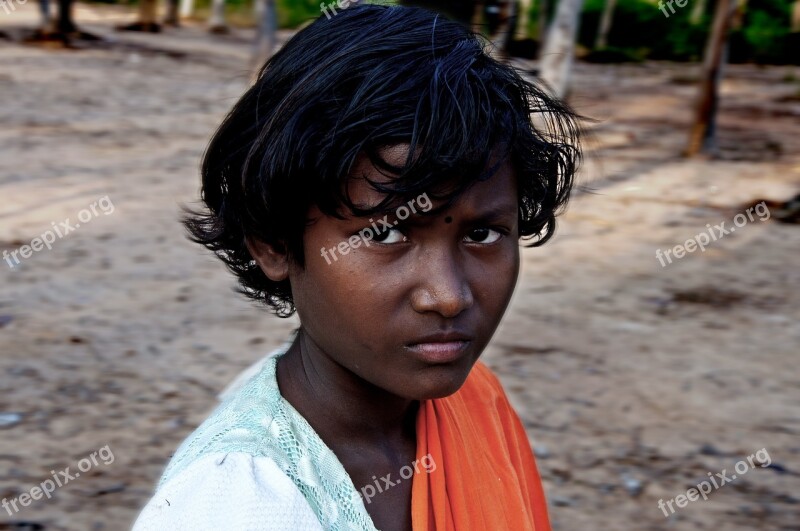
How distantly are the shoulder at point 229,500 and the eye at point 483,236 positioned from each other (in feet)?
1.46

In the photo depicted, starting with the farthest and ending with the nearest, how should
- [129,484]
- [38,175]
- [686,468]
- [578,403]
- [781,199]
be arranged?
[781,199]
[38,175]
[578,403]
[686,468]
[129,484]

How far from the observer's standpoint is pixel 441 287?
132 centimetres

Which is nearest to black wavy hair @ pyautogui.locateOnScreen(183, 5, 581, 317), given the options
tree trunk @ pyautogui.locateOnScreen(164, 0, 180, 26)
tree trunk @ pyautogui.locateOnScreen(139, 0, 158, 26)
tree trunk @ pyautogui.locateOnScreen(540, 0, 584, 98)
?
tree trunk @ pyautogui.locateOnScreen(540, 0, 584, 98)

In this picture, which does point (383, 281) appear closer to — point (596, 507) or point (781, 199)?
point (596, 507)

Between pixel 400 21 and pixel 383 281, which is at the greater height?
pixel 400 21

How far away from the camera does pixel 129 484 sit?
9.90 ft

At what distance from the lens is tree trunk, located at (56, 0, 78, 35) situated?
47.6ft

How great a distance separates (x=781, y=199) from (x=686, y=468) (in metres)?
4.85

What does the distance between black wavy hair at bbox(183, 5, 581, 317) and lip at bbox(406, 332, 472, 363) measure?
0.60 ft

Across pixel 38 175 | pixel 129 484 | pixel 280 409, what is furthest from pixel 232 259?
pixel 38 175

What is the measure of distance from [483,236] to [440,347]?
19 cm

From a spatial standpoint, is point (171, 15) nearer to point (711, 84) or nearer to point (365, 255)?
point (711, 84)

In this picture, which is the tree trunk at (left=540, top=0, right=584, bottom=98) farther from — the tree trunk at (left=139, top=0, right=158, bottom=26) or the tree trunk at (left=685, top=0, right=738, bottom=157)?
the tree trunk at (left=139, top=0, right=158, bottom=26)

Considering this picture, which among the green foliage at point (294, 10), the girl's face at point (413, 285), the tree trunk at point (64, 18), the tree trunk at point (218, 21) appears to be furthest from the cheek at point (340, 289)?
the green foliage at point (294, 10)
